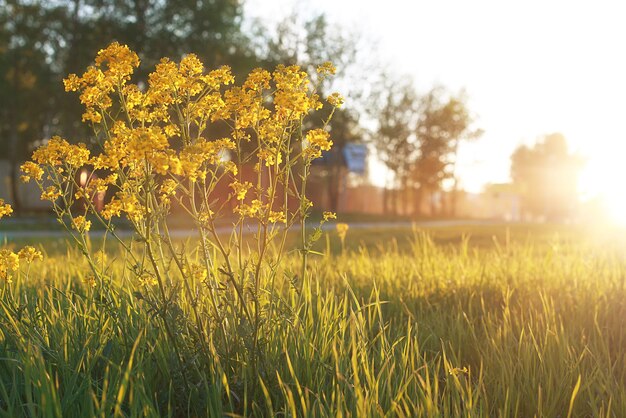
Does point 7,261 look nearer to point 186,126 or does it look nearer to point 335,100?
point 186,126

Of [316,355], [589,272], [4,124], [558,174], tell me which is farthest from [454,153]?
[316,355]

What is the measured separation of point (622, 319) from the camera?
158 inches

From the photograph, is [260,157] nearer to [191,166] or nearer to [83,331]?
[191,166]

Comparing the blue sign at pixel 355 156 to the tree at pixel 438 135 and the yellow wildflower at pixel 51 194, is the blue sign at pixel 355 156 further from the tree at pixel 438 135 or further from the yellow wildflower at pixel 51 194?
the yellow wildflower at pixel 51 194

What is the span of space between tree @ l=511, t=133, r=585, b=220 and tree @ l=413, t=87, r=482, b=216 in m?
24.5

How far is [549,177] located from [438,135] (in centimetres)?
2804

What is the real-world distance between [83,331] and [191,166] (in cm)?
126

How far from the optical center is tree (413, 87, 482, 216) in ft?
149

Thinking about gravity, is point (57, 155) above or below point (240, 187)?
above

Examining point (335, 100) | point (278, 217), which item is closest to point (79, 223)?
point (278, 217)

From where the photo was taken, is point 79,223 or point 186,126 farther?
point 79,223

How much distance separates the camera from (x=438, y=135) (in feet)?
151

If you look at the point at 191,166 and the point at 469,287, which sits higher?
the point at 191,166

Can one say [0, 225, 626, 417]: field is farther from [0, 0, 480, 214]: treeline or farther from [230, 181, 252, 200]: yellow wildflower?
[0, 0, 480, 214]: treeline
